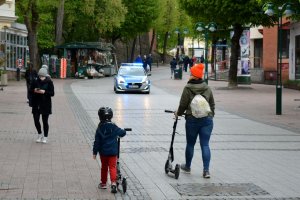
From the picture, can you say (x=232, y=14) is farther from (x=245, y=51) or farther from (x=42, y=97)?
(x=42, y=97)

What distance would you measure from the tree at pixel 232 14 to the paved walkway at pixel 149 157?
39.3 ft

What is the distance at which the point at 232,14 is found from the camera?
33.8 metres

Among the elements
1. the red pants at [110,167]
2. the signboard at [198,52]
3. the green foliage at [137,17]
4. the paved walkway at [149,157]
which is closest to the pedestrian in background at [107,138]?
the red pants at [110,167]

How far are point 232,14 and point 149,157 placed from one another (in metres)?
23.0

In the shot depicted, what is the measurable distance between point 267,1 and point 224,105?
441cm

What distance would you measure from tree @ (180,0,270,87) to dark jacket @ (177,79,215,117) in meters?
22.9

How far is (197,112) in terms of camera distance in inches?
378

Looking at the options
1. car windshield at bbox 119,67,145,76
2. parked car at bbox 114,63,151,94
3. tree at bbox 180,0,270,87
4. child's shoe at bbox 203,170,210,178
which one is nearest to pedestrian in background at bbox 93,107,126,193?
child's shoe at bbox 203,170,210,178

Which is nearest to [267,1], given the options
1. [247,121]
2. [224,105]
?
[224,105]

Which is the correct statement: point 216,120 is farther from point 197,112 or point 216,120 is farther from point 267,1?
point 197,112

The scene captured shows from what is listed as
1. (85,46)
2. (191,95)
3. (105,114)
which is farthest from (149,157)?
(85,46)

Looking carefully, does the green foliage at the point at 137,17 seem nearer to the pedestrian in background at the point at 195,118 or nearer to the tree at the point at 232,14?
the tree at the point at 232,14

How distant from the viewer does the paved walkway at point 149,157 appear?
8711 mm

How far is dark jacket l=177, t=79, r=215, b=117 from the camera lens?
970cm
